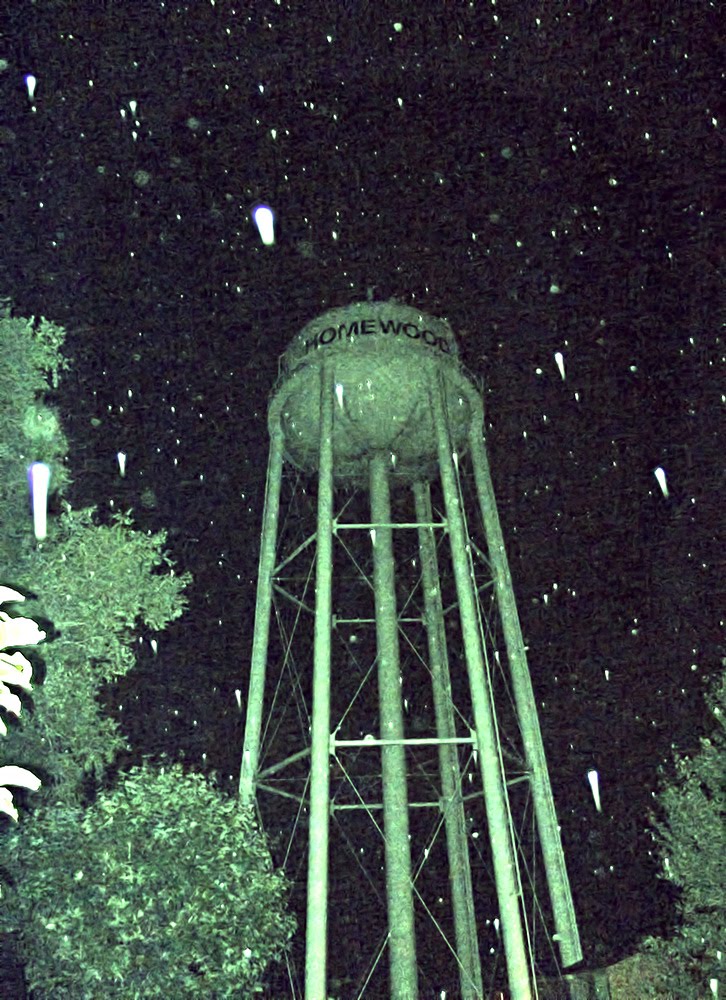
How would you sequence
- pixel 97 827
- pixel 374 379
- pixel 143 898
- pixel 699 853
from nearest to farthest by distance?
pixel 143 898, pixel 97 827, pixel 374 379, pixel 699 853

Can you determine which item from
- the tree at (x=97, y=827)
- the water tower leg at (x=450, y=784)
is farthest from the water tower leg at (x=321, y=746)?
the water tower leg at (x=450, y=784)

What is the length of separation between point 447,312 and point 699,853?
10.3 metres

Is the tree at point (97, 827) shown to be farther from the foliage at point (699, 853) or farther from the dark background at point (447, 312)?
the foliage at point (699, 853)

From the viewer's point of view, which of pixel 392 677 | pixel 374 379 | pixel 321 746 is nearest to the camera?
Answer: pixel 321 746

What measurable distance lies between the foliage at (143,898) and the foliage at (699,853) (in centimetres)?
869

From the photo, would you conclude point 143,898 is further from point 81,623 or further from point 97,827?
point 81,623

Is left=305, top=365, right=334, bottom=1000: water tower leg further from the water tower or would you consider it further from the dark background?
the dark background

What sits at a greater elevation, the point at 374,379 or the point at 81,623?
the point at 374,379

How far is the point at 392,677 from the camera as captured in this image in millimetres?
16859

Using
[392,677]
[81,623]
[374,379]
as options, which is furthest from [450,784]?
[81,623]

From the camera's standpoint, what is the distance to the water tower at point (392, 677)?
14.9 meters

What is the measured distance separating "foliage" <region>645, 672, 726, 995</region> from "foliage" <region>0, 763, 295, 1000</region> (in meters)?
8.69

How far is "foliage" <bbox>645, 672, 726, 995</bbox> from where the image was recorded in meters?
18.7

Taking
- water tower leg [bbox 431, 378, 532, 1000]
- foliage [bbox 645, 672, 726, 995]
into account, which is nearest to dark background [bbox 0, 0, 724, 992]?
foliage [bbox 645, 672, 726, 995]
